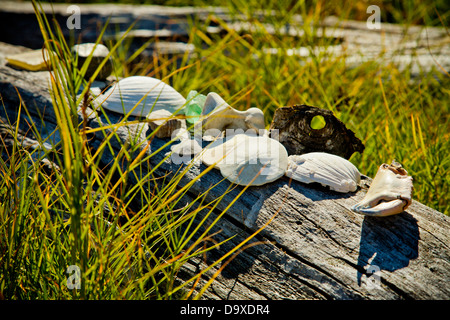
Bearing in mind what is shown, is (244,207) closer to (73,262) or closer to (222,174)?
(222,174)

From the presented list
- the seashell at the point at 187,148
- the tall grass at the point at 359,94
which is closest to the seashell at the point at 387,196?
the tall grass at the point at 359,94

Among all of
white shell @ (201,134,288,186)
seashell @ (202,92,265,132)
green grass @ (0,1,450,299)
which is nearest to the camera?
green grass @ (0,1,450,299)

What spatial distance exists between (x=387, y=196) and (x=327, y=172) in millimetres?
296

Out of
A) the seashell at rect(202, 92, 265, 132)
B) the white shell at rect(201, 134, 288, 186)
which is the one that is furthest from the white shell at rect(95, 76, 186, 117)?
the white shell at rect(201, 134, 288, 186)

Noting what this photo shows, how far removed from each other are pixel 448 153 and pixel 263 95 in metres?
1.46

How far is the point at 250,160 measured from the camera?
5.83 feet

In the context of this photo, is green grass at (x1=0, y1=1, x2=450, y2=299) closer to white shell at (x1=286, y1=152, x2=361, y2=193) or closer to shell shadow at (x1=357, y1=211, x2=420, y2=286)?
white shell at (x1=286, y1=152, x2=361, y2=193)

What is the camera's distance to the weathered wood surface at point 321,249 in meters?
1.45

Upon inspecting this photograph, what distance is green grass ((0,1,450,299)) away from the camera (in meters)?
1.28

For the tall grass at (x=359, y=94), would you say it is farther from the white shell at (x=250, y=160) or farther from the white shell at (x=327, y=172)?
the white shell at (x=327, y=172)

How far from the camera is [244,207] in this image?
1.75 meters

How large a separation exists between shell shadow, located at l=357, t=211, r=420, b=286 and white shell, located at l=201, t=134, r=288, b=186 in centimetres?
48

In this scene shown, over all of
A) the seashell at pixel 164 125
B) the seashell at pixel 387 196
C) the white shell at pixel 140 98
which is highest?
the white shell at pixel 140 98

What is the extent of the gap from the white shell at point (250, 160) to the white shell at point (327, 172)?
3.1 inches
